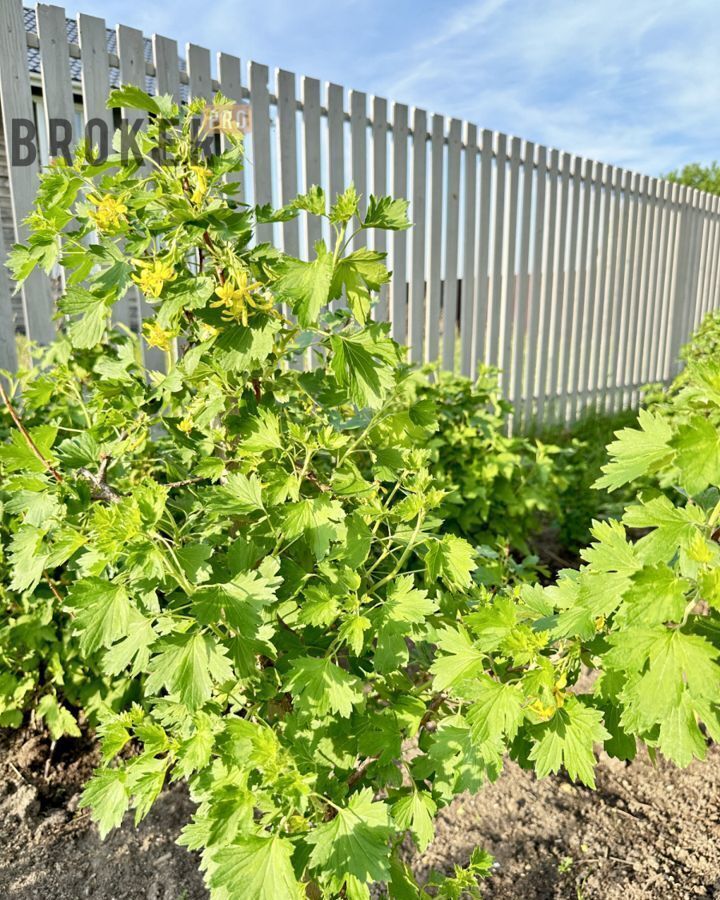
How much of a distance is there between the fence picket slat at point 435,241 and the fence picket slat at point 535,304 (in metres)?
1.45

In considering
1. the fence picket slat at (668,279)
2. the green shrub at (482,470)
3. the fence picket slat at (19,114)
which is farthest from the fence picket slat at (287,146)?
the fence picket slat at (668,279)

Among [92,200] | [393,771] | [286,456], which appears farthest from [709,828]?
[92,200]

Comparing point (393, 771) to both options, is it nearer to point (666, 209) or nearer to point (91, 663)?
point (91, 663)

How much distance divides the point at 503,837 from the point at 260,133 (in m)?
3.93

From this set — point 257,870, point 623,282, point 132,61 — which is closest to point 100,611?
point 257,870

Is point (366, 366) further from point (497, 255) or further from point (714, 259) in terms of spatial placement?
point (714, 259)

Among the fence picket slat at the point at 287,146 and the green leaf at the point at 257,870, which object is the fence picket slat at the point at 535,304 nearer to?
the fence picket slat at the point at 287,146

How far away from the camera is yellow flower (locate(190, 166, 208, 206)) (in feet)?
3.74

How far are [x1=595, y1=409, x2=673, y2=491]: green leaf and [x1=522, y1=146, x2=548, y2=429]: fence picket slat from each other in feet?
18.5

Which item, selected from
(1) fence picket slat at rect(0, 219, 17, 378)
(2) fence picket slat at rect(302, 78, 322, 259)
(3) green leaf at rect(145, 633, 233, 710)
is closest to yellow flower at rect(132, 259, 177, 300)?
(3) green leaf at rect(145, 633, 233, 710)

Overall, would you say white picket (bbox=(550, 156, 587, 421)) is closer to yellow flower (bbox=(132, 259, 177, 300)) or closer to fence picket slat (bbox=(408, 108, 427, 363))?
fence picket slat (bbox=(408, 108, 427, 363))

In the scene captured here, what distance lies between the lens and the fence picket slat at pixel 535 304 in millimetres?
6375

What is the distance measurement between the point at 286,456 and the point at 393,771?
1.92ft

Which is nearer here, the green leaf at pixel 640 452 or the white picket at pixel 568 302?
the green leaf at pixel 640 452
